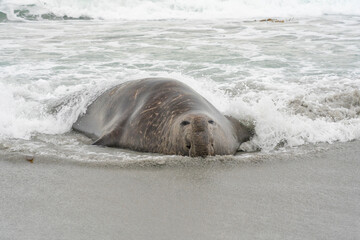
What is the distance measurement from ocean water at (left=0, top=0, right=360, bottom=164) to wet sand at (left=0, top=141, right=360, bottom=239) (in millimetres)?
434

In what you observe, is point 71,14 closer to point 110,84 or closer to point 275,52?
point 275,52

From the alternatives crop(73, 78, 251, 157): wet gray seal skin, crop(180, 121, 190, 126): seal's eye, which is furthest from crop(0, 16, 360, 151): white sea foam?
crop(180, 121, 190, 126): seal's eye

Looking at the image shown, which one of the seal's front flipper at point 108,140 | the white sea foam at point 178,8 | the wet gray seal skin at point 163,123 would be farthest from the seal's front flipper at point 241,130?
the white sea foam at point 178,8

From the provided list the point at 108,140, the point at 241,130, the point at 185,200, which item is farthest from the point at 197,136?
the point at 108,140

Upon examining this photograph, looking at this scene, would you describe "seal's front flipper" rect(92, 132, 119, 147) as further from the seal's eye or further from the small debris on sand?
the seal's eye

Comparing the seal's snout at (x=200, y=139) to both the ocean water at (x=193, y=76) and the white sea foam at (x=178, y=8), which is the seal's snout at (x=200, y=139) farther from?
the white sea foam at (x=178, y=8)

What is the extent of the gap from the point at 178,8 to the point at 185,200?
92.4ft

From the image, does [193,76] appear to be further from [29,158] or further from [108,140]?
[29,158]

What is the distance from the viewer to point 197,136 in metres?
4.68

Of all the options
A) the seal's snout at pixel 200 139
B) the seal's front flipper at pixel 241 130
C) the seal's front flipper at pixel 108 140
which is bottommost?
the seal's front flipper at pixel 108 140

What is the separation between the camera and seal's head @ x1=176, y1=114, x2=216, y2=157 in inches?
184

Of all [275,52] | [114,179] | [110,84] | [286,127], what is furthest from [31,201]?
[275,52]

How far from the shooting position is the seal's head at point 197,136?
4.68 m

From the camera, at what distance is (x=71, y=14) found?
26156mm
